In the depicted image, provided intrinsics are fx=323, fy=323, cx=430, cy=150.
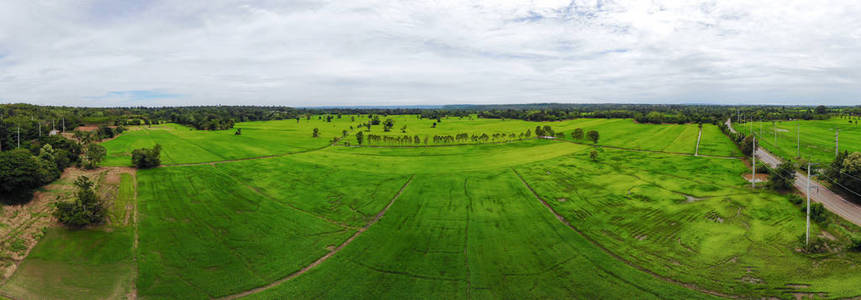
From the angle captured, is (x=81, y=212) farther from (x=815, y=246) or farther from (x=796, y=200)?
(x=796, y=200)

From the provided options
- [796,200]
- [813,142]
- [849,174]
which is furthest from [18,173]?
[813,142]

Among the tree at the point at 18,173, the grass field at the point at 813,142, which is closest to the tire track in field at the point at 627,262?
the grass field at the point at 813,142

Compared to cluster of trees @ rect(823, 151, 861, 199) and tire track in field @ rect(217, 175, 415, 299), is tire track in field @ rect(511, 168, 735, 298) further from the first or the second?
cluster of trees @ rect(823, 151, 861, 199)

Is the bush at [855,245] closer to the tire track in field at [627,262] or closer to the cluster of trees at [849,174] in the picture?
the tire track in field at [627,262]

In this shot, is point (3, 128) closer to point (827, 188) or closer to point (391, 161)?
point (391, 161)

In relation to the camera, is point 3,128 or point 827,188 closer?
point 827,188

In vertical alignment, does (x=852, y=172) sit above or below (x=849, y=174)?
above

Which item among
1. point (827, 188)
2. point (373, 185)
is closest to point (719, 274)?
point (827, 188)
